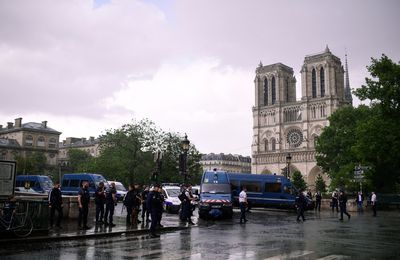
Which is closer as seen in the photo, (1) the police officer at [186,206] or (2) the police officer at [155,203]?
(2) the police officer at [155,203]

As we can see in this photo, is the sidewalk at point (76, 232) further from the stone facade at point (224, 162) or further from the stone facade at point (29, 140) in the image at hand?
the stone facade at point (224, 162)

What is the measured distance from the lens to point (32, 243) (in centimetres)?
1256

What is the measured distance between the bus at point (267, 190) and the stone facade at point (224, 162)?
11580cm

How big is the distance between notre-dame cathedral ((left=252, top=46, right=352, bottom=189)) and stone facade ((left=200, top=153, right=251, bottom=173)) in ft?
148

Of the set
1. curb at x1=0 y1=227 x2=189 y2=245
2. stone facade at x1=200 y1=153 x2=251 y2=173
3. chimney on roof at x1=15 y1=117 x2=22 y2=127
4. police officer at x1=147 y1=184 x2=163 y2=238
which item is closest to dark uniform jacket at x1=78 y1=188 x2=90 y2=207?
curb at x1=0 y1=227 x2=189 y2=245

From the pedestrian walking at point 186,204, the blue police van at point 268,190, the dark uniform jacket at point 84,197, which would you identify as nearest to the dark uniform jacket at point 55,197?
the dark uniform jacket at point 84,197

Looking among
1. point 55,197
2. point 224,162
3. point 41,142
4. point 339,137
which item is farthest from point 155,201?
point 224,162

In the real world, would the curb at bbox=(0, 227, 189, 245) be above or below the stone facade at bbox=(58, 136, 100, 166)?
below

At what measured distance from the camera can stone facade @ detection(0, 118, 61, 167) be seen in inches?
3418

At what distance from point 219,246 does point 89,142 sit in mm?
118233

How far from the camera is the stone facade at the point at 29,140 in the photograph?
8681 cm

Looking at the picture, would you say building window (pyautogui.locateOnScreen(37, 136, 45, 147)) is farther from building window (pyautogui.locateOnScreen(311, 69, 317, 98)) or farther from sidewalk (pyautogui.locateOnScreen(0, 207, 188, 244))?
sidewalk (pyautogui.locateOnScreen(0, 207, 188, 244))

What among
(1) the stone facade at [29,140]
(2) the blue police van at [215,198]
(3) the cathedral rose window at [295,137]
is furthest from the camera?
(3) the cathedral rose window at [295,137]

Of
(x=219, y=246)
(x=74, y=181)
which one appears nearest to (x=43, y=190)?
(x=74, y=181)
